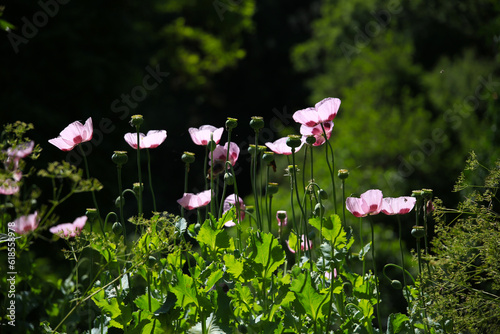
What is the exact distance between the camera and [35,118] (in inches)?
201

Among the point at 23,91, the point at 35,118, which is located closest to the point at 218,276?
the point at 35,118

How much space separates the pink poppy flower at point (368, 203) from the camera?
1.26m

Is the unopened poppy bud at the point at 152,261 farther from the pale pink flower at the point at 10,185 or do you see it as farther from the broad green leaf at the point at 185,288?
the pale pink flower at the point at 10,185

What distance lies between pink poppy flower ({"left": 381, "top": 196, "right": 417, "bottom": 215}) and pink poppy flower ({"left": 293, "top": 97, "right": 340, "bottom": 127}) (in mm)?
251

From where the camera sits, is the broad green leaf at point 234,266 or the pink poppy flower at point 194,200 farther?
the pink poppy flower at point 194,200

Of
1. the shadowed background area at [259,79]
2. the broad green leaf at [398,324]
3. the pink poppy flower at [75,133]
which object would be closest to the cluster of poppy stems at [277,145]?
the pink poppy flower at [75,133]

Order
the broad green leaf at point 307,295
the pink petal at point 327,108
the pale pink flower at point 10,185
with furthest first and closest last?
the pink petal at point 327,108 → the broad green leaf at point 307,295 → the pale pink flower at point 10,185

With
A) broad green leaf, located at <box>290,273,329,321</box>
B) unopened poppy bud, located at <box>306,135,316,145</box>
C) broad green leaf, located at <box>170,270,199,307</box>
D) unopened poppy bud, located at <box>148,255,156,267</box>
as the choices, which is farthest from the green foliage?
unopened poppy bud, located at <box>148,255,156,267</box>

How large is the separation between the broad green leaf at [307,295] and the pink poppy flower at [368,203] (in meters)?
0.25

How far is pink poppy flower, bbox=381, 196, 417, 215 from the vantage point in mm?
1262

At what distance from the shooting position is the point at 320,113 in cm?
131

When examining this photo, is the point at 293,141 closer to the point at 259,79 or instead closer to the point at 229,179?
the point at 229,179

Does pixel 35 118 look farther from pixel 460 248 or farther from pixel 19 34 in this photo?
pixel 460 248

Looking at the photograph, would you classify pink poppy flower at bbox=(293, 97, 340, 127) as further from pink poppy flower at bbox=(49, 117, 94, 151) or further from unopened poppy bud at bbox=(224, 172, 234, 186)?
pink poppy flower at bbox=(49, 117, 94, 151)
